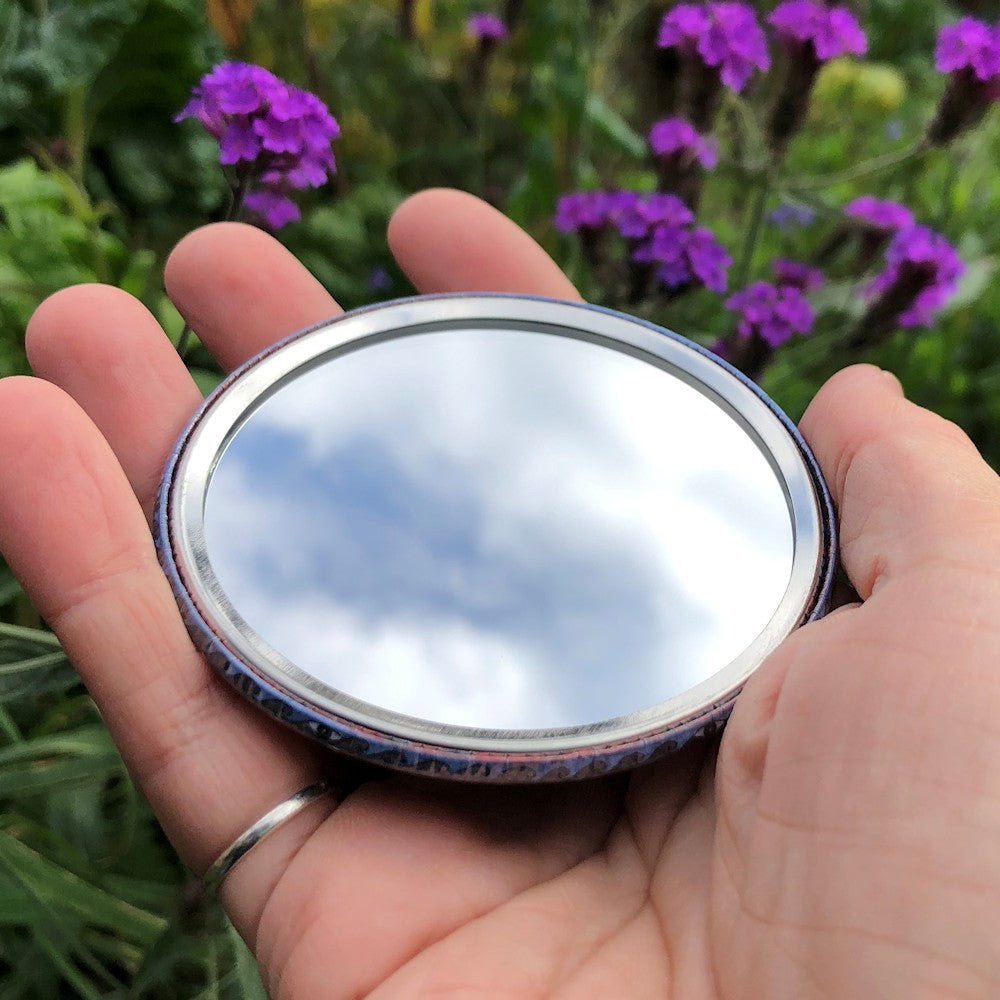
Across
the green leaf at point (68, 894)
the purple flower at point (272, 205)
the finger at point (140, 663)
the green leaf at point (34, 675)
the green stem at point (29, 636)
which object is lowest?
the green leaf at point (68, 894)

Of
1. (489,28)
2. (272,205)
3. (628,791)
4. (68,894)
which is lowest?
(68,894)

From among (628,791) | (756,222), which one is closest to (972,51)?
(756,222)

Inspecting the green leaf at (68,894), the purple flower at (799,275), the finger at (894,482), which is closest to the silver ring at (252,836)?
the green leaf at (68,894)

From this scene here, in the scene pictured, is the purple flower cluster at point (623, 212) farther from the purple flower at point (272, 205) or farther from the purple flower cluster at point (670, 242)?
the purple flower at point (272, 205)

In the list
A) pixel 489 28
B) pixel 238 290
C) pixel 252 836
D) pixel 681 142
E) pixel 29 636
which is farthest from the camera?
pixel 489 28

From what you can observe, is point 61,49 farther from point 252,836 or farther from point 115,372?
point 252,836

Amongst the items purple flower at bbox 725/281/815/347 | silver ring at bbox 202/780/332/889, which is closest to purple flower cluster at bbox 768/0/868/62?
purple flower at bbox 725/281/815/347

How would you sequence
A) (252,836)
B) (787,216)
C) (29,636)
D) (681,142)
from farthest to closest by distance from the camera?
(787,216) → (681,142) → (29,636) → (252,836)
